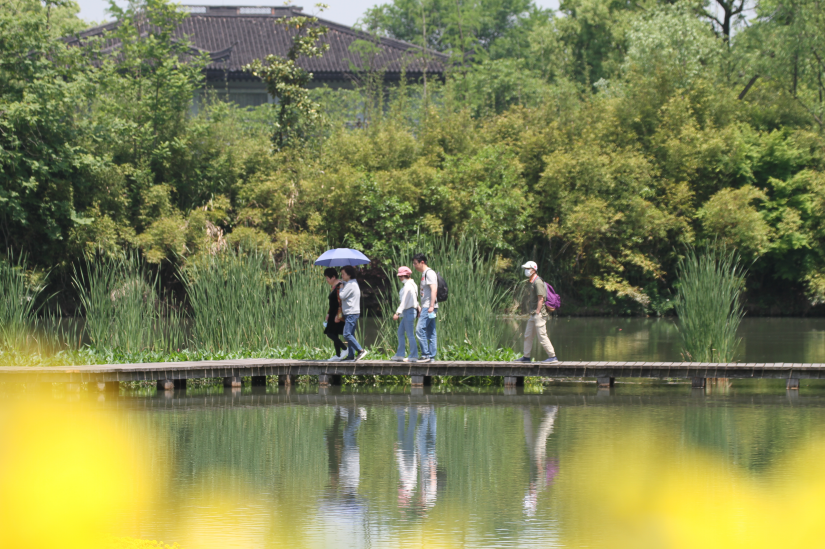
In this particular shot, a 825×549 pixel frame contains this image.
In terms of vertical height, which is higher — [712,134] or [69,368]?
[712,134]

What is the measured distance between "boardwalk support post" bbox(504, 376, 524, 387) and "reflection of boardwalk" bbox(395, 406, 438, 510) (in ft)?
7.35

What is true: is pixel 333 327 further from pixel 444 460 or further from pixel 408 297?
pixel 444 460

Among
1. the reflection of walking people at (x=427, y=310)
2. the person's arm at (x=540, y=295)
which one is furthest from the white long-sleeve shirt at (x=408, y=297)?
the person's arm at (x=540, y=295)

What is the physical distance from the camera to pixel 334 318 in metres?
13.1

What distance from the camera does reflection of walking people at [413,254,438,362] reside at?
12.5 m

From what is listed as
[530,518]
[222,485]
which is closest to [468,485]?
[530,518]

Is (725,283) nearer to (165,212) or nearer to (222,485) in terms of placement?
(222,485)

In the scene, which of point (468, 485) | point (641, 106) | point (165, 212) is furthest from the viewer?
point (641, 106)

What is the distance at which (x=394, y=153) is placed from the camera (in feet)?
90.4

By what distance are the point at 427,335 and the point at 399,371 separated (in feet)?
1.99

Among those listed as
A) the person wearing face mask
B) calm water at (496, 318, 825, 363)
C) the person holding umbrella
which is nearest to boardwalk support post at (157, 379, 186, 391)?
the person holding umbrella

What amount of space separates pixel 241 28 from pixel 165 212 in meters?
17.2

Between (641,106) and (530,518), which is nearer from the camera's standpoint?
(530,518)

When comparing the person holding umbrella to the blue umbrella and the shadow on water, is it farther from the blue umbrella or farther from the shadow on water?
the shadow on water
